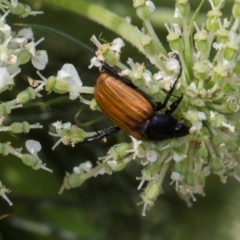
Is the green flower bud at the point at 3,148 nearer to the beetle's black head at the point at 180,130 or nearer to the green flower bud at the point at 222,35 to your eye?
the beetle's black head at the point at 180,130

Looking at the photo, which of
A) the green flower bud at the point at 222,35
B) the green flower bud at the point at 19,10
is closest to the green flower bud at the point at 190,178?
the green flower bud at the point at 222,35

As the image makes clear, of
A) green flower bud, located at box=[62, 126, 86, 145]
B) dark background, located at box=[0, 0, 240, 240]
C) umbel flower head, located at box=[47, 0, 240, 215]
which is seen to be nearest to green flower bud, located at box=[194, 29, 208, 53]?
umbel flower head, located at box=[47, 0, 240, 215]

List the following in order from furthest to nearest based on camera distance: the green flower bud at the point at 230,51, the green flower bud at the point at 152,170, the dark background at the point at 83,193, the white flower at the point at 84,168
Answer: the dark background at the point at 83,193, the white flower at the point at 84,168, the green flower bud at the point at 152,170, the green flower bud at the point at 230,51

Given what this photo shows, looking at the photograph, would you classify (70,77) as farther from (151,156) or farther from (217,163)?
(217,163)

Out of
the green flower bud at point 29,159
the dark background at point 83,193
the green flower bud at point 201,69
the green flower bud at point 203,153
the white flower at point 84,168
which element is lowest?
the dark background at point 83,193

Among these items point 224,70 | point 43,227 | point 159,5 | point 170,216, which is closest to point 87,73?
point 159,5

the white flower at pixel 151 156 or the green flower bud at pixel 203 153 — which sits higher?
the green flower bud at pixel 203 153

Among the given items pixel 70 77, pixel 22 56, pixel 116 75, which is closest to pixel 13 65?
pixel 22 56
